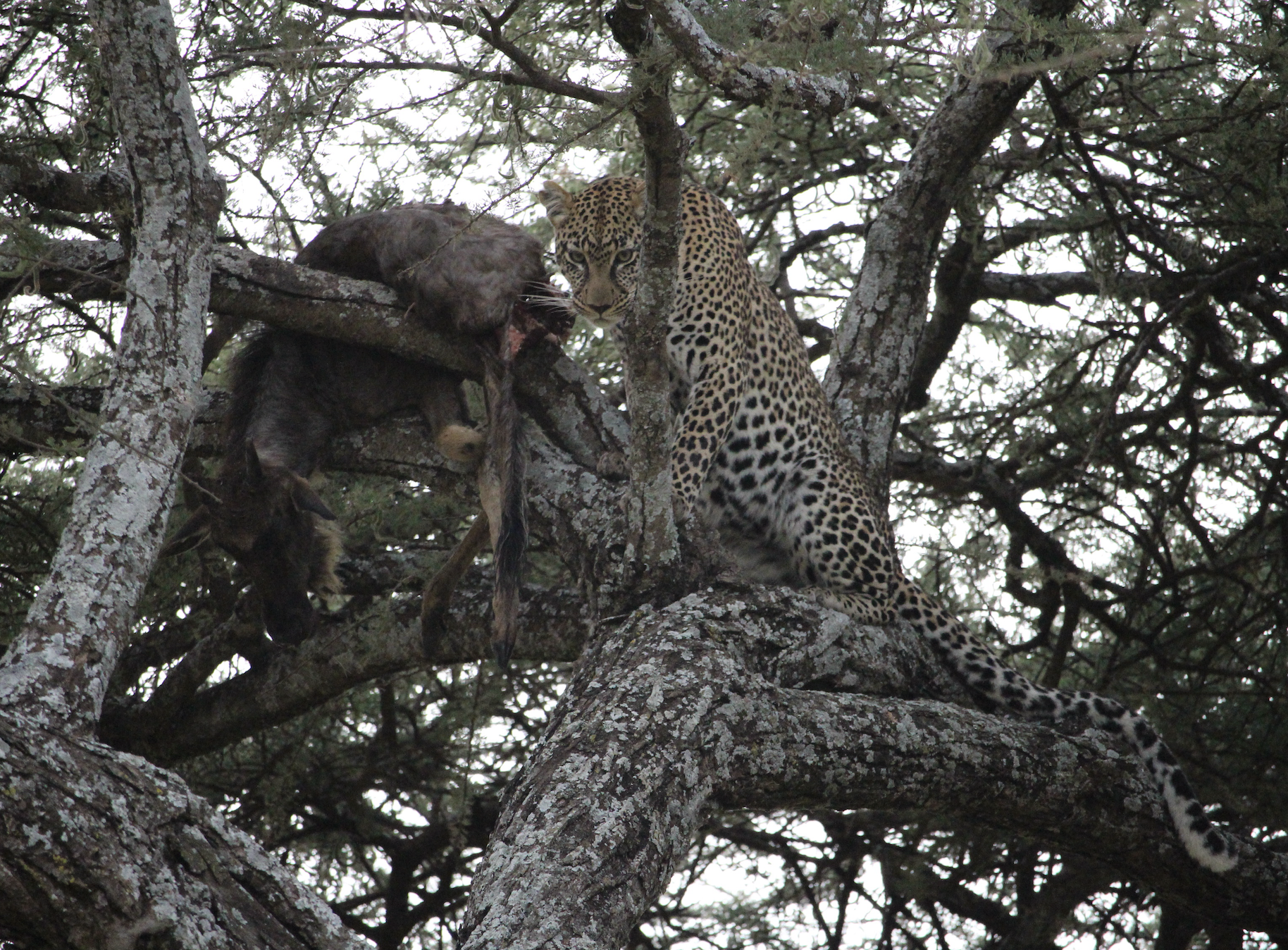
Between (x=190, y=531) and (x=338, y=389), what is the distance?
88cm

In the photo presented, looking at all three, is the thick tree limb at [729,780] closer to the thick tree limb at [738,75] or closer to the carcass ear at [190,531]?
the thick tree limb at [738,75]

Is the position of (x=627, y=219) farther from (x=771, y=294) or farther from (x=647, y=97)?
(x=647, y=97)

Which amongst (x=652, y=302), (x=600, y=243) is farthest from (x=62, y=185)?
(x=652, y=302)

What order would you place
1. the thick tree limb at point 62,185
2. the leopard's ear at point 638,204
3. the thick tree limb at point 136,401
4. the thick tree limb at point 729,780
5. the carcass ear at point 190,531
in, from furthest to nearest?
the leopard's ear at point 638,204 < the carcass ear at point 190,531 < the thick tree limb at point 62,185 < the thick tree limb at point 136,401 < the thick tree limb at point 729,780

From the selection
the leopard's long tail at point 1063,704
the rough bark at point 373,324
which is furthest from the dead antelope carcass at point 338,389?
the leopard's long tail at point 1063,704

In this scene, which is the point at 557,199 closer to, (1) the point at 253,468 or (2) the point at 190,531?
(1) the point at 253,468

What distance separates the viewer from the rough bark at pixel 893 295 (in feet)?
18.0

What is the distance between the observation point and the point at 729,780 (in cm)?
362

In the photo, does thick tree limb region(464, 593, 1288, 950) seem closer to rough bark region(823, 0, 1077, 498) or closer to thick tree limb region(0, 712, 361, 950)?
thick tree limb region(0, 712, 361, 950)

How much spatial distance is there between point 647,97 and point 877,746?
6.89 feet

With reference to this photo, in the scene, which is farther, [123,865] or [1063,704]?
[1063,704]

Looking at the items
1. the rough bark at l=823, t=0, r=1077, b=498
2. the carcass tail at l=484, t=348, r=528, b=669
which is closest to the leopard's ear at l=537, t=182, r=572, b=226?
the carcass tail at l=484, t=348, r=528, b=669

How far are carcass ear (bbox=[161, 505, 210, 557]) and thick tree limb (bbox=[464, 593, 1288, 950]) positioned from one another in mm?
1922

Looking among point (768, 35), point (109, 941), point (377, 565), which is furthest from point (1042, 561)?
point (109, 941)
